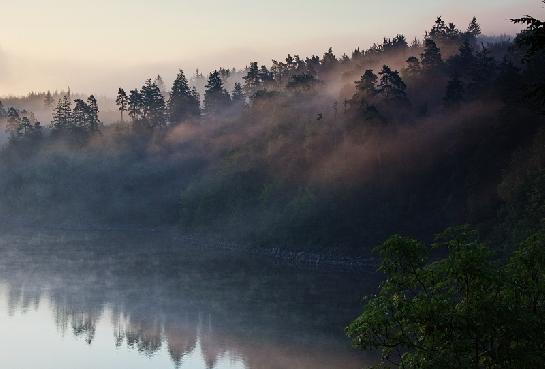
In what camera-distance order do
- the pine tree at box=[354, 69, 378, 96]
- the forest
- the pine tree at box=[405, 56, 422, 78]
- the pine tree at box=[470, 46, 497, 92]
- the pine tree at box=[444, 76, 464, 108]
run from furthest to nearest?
the pine tree at box=[405, 56, 422, 78]
the pine tree at box=[354, 69, 378, 96]
the pine tree at box=[470, 46, 497, 92]
the pine tree at box=[444, 76, 464, 108]
the forest

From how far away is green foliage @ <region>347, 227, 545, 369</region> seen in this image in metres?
18.4

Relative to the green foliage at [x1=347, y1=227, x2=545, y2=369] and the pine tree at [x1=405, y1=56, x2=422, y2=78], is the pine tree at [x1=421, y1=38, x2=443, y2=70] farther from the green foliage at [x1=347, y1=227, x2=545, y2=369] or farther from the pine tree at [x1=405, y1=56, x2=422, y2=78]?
the green foliage at [x1=347, y1=227, x2=545, y2=369]

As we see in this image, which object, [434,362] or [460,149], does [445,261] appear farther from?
[460,149]

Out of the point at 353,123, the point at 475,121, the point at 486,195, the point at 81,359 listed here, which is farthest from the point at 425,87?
the point at 81,359

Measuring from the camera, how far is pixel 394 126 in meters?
131

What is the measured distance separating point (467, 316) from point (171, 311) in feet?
205

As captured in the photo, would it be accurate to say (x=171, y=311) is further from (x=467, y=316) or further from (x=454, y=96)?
(x=454, y=96)

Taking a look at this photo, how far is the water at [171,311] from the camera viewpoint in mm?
58812

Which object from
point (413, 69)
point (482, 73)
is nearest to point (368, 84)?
point (482, 73)

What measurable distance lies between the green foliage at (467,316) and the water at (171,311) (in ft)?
121

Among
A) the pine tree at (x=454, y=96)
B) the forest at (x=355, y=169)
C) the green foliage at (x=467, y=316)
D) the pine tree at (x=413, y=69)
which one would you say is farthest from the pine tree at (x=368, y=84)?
the green foliage at (x=467, y=316)

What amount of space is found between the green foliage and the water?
37027mm

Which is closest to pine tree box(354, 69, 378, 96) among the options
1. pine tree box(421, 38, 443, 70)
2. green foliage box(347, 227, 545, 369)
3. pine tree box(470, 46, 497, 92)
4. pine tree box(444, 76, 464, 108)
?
pine tree box(444, 76, 464, 108)

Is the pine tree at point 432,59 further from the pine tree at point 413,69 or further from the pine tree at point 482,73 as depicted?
the pine tree at point 482,73
